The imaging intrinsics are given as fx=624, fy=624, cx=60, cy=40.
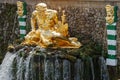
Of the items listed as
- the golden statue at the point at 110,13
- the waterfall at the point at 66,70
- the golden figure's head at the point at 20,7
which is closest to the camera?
the waterfall at the point at 66,70

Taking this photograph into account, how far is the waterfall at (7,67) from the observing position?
1230 cm

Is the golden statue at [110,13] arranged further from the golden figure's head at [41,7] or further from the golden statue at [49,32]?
the golden figure's head at [41,7]

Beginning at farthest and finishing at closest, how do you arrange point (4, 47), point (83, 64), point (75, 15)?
point (4, 47) < point (75, 15) < point (83, 64)

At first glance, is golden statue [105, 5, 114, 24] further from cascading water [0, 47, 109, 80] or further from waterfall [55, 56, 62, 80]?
waterfall [55, 56, 62, 80]

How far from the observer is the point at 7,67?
12.5m

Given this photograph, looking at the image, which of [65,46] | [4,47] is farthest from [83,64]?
[4,47]

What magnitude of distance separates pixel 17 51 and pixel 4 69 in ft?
1.99

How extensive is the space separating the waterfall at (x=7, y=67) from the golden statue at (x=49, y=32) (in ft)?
1.47

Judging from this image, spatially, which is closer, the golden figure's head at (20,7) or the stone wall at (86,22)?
the stone wall at (86,22)

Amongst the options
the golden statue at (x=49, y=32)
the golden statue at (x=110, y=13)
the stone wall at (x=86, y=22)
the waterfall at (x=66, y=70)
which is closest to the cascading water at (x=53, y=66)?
the waterfall at (x=66, y=70)

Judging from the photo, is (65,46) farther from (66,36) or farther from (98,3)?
(98,3)

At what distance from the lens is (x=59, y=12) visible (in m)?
12.7

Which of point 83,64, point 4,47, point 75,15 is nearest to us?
point 83,64

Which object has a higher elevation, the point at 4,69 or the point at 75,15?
the point at 75,15
